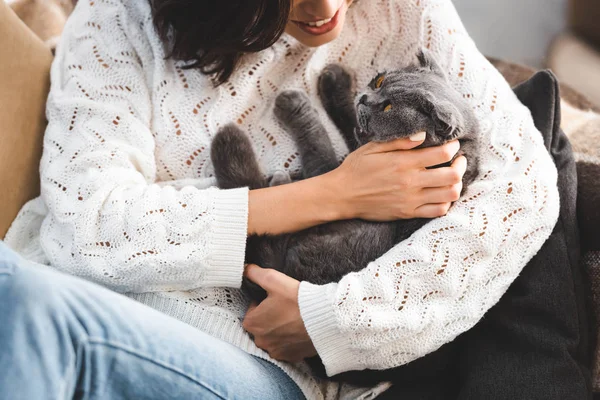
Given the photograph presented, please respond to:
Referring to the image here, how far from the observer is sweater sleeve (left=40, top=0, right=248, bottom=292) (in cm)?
99

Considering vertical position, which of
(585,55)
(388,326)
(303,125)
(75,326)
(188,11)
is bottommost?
(585,55)

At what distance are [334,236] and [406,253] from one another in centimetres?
17

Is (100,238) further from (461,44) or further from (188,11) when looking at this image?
(461,44)

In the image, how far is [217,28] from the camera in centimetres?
Answer: 108

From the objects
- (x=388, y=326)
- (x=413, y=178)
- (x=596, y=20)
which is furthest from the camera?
(x=596, y=20)

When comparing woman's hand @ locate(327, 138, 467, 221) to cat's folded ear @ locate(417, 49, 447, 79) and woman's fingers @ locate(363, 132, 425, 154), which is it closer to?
woman's fingers @ locate(363, 132, 425, 154)

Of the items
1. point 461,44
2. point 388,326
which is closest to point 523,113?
point 461,44

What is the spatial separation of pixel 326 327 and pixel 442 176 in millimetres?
367

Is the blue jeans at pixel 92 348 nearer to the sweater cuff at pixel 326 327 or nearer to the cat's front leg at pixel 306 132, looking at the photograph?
the sweater cuff at pixel 326 327

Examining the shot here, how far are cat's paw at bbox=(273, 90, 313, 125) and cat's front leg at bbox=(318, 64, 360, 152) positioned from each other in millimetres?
62

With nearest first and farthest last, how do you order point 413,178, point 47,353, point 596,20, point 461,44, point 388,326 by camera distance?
point 47,353 → point 388,326 → point 413,178 → point 461,44 → point 596,20

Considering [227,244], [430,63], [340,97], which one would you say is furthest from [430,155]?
[227,244]

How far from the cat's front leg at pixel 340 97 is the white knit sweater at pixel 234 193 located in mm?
29

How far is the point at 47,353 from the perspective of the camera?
0.76 meters
